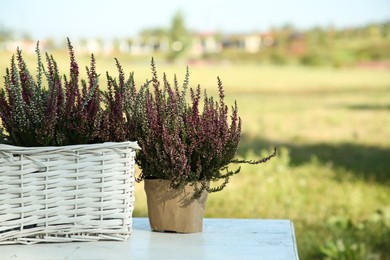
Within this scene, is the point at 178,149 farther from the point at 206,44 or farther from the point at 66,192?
the point at 206,44

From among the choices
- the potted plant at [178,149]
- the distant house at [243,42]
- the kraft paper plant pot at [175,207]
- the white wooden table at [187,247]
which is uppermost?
the potted plant at [178,149]

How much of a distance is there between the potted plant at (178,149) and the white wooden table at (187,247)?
0.08m

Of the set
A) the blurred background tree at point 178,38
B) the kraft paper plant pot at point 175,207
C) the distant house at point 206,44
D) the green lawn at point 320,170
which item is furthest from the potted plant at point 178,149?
the distant house at point 206,44

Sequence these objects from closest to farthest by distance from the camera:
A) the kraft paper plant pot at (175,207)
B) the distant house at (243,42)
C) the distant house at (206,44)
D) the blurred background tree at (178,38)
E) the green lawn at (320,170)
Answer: the kraft paper plant pot at (175,207)
the green lawn at (320,170)
the distant house at (243,42)
the distant house at (206,44)
the blurred background tree at (178,38)

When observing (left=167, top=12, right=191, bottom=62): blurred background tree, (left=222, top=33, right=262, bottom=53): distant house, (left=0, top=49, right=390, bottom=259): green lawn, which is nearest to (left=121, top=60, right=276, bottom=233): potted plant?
(left=0, top=49, right=390, bottom=259): green lawn

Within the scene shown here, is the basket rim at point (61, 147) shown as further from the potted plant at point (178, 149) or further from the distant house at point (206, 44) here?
the distant house at point (206, 44)

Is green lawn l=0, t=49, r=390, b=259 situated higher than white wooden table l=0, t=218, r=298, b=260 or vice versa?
white wooden table l=0, t=218, r=298, b=260

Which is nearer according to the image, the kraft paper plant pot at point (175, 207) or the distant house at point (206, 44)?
the kraft paper plant pot at point (175, 207)

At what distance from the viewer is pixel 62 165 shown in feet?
6.54

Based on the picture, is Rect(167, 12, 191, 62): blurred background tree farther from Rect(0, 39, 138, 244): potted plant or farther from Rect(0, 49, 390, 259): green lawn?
Rect(0, 39, 138, 244): potted plant

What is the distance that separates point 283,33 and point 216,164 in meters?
22.9

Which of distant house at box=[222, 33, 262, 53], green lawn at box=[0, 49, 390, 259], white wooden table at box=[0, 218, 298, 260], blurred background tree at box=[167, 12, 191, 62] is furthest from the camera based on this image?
blurred background tree at box=[167, 12, 191, 62]

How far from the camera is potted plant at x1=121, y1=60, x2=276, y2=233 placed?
6.97ft

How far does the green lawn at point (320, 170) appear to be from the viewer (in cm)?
525
